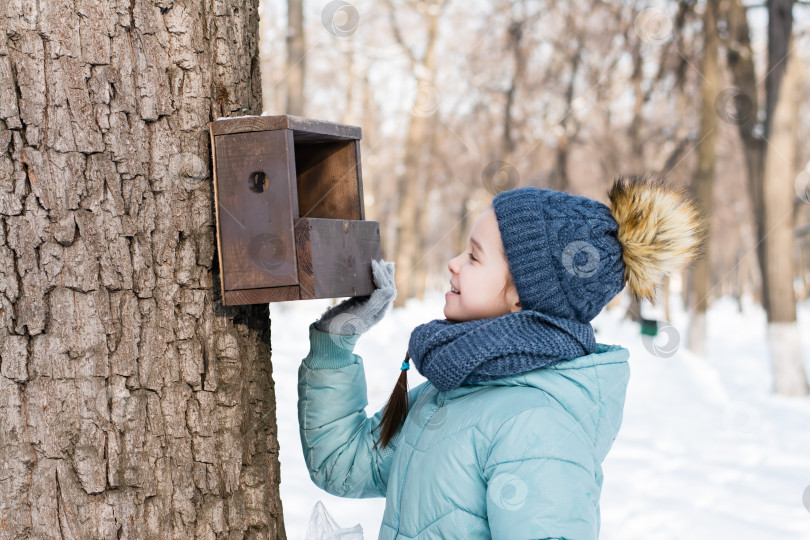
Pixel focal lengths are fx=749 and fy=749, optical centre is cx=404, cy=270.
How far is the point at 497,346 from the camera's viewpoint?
172 cm

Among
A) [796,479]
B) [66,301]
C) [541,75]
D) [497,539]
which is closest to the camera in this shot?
[497,539]

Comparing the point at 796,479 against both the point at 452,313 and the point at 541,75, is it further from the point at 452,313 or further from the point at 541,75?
the point at 541,75

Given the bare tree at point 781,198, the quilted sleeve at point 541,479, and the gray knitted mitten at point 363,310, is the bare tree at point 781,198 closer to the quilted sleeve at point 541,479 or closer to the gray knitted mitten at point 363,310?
the gray knitted mitten at point 363,310

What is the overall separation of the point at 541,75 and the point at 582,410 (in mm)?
13887

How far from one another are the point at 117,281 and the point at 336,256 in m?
0.51

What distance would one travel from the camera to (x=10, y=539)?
1611 millimetres

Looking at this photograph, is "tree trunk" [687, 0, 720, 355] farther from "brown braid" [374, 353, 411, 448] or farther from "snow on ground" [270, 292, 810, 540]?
"brown braid" [374, 353, 411, 448]

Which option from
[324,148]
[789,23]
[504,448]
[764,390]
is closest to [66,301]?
[324,148]

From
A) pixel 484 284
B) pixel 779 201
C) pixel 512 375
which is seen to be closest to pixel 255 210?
pixel 484 284

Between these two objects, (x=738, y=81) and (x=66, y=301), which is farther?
(x=738, y=81)

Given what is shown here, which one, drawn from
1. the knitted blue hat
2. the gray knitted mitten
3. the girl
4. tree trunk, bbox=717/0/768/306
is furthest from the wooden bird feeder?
tree trunk, bbox=717/0/768/306

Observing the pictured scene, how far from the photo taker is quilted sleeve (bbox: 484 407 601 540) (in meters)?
1.50

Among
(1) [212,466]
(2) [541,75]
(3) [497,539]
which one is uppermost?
(2) [541,75]

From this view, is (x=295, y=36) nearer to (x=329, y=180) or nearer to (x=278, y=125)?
(x=329, y=180)
